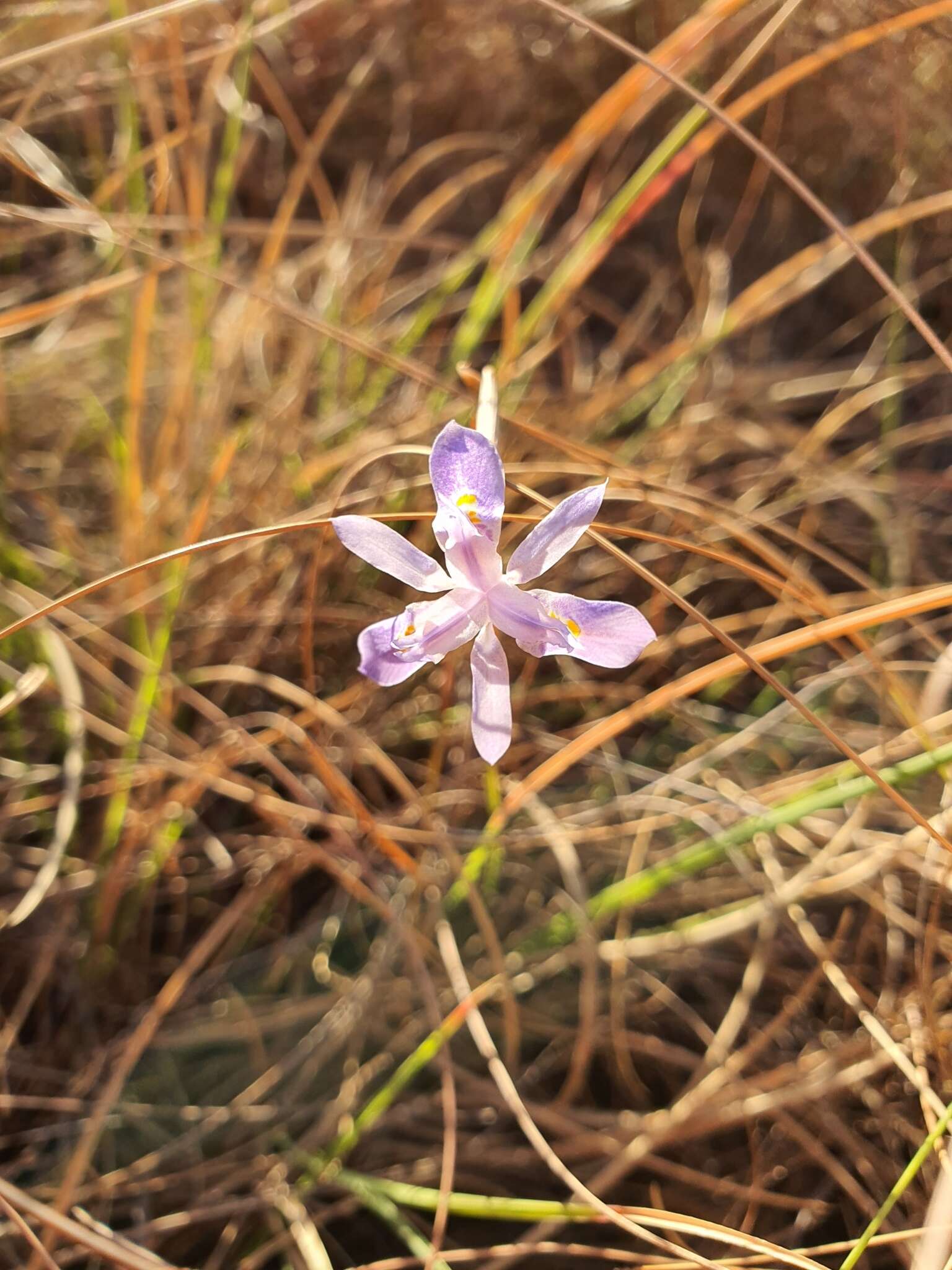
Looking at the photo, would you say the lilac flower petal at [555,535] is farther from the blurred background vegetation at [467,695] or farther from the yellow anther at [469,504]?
the blurred background vegetation at [467,695]

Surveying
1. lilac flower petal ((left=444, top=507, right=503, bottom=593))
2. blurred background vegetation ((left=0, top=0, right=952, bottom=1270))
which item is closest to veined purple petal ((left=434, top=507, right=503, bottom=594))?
lilac flower petal ((left=444, top=507, right=503, bottom=593))

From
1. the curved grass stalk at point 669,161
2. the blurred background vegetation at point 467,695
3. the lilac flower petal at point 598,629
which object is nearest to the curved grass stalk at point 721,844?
the blurred background vegetation at point 467,695

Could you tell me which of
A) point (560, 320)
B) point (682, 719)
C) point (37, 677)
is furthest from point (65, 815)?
point (560, 320)

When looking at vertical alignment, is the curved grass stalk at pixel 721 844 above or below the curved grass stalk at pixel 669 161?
below

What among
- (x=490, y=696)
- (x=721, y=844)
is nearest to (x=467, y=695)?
(x=721, y=844)

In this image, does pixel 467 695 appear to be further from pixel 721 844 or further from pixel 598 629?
pixel 598 629

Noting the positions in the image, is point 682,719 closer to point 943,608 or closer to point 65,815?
point 943,608

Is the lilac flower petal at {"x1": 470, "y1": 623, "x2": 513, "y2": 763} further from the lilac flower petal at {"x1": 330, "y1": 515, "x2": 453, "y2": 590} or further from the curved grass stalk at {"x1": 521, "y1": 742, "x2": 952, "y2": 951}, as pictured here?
the curved grass stalk at {"x1": 521, "y1": 742, "x2": 952, "y2": 951}
